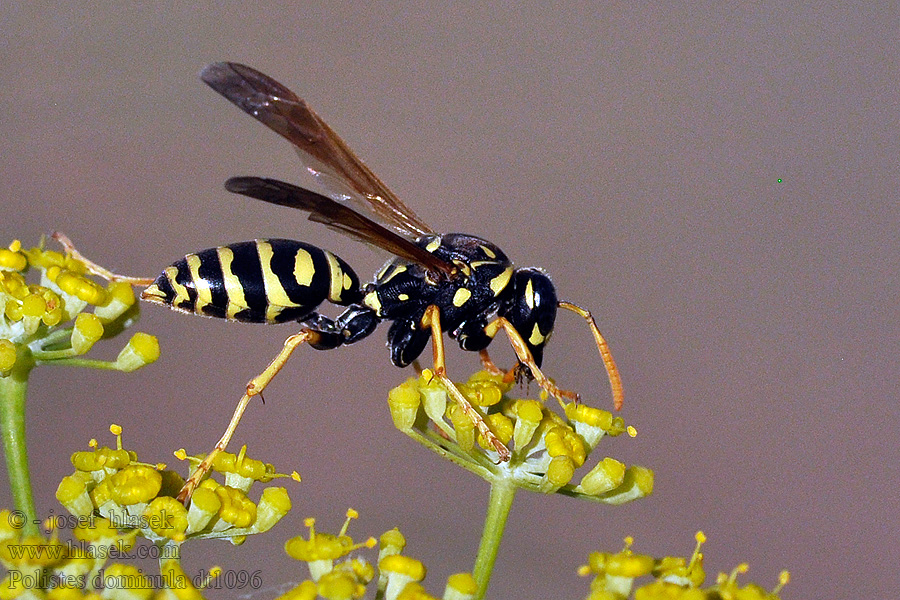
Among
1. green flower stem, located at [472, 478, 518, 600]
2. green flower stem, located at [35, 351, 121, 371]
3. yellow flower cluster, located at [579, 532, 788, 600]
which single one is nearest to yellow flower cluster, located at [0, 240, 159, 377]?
green flower stem, located at [35, 351, 121, 371]

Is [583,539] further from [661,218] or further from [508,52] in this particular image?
[508,52]

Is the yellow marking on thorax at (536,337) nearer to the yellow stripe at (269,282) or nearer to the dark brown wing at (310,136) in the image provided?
the dark brown wing at (310,136)

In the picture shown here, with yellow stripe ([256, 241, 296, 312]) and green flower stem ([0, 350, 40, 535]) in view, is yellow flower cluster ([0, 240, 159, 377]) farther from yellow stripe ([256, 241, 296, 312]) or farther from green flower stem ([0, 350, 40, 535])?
yellow stripe ([256, 241, 296, 312])

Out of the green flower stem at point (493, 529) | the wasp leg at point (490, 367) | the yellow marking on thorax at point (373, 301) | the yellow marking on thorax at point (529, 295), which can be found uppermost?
the yellow marking on thorax at point (529, 295)

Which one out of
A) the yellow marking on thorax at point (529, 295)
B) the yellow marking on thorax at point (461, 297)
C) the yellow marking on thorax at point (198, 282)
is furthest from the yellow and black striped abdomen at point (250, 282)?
the yellow marking on thorax at point (529, 295)

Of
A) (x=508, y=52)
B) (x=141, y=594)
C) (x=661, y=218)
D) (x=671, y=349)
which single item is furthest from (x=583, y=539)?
(x=141, y=594)
